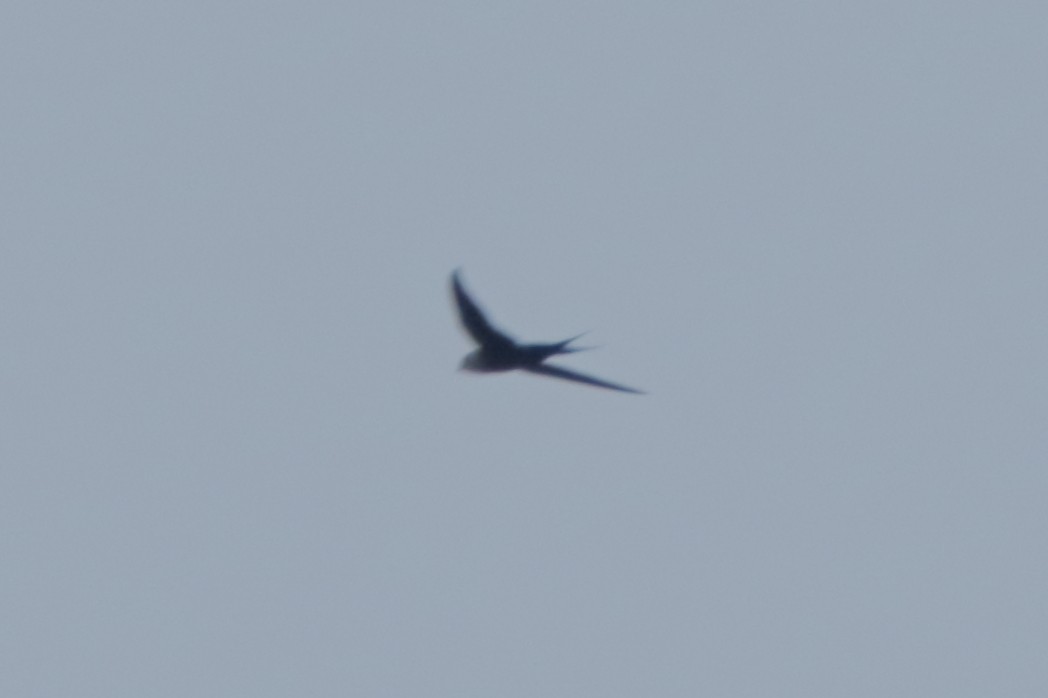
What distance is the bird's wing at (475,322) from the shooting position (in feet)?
55.7

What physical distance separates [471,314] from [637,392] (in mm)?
1325

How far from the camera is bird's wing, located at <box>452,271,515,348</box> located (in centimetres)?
1698

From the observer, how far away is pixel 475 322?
56.3ft

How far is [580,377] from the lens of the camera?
1748 centimetres

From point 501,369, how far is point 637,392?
1159mm

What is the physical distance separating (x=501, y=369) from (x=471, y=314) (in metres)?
0.58

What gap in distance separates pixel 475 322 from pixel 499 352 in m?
0.30

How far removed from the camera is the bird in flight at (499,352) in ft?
55.8

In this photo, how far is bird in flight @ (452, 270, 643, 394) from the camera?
17000 mm

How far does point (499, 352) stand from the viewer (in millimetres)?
17281

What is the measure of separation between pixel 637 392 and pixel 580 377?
0.75 m

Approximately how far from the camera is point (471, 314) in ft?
56.1

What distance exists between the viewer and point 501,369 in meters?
17.5
